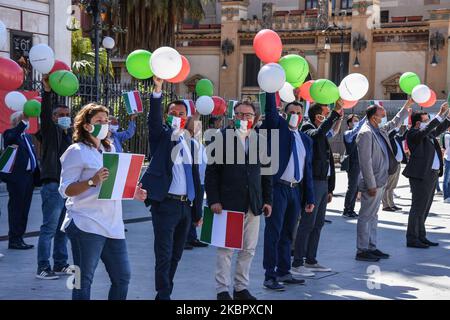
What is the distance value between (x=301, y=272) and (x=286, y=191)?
1120 mm

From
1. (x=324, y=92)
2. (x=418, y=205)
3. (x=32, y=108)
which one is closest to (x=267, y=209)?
(x=324, y=92)

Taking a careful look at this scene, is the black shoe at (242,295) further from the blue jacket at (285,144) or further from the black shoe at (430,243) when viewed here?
the black shoe at (430,243)

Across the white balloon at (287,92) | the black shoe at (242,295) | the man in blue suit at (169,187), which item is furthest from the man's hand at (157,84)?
the white balloon at (287,92)

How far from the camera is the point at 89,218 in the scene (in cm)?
539

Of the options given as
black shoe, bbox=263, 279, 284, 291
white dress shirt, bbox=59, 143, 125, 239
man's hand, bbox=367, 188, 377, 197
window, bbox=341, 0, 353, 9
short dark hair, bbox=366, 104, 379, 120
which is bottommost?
black shoe, bbox=263, 279, 284, 291

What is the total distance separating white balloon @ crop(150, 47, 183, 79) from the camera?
6.81m

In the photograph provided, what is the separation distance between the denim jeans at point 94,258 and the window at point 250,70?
1576 inches

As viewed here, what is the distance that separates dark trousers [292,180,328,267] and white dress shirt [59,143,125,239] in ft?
10.8

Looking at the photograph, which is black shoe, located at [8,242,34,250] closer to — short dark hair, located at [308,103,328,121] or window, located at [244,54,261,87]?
short dark hair, located at [308,103,328,121]

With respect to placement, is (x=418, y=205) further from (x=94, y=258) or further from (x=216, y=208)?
(x=94, y=258)

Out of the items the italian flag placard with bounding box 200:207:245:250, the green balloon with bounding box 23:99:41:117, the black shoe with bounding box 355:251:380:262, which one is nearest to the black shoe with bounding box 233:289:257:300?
the italian flag placard with bounding box 200:207:245:250

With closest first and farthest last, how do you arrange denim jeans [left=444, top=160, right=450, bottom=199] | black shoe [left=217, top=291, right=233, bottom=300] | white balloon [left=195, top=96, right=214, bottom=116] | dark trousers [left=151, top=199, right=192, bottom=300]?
dark trousers [left=151, top=199, right=192, bottom=300] < black shoe [left=217, top=291, right=233, bottom=300] < white balloon [left=195, top=96, right=214, bottom=116] < denim jeans [left=444, top=160, right=450, bottom=199]
